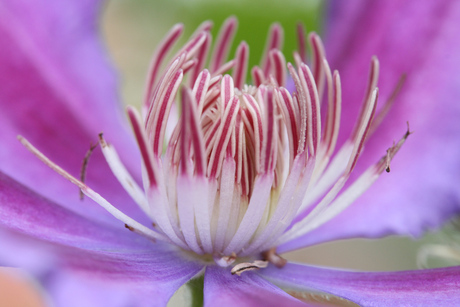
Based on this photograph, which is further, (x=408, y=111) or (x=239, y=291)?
(x=408, y=111)

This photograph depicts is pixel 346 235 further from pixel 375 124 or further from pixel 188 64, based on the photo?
pixel 188 64

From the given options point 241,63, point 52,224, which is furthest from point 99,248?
point 241,63

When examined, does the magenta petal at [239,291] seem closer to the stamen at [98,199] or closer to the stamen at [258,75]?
the stamen at [98,199]

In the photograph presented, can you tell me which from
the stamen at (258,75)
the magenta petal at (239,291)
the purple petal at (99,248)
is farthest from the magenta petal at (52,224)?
the stamen at (258,75)

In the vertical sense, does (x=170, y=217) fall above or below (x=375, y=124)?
below

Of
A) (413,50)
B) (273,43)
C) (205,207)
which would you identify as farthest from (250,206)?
(413,50)

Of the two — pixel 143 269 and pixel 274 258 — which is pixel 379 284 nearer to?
pixel 274 258

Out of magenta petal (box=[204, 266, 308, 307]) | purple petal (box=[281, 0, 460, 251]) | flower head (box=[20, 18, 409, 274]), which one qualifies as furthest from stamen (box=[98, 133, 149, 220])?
purple petal (box=[281, 0, 460, 251])
